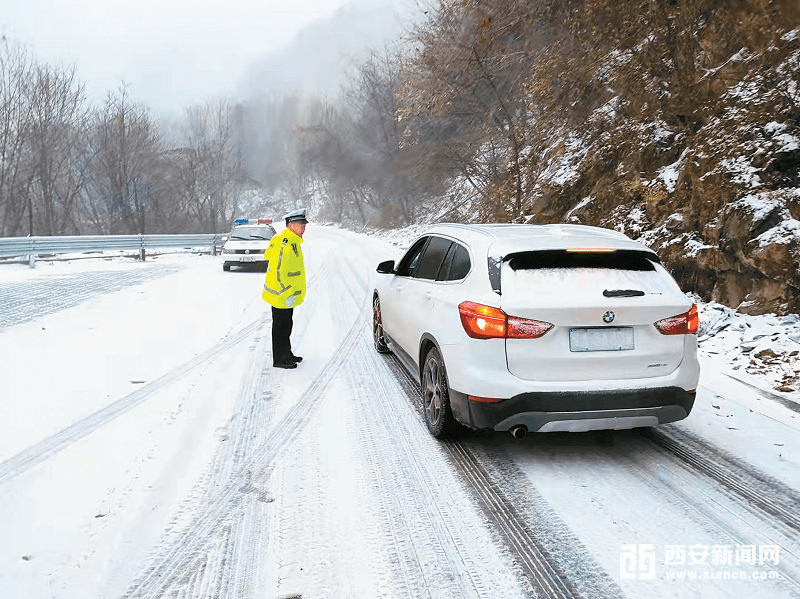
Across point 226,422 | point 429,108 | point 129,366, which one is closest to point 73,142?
point 429,108

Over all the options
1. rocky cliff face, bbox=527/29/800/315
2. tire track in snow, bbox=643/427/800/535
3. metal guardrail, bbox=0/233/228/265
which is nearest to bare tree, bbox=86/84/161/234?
metal guardrail, bbox=0/233/228/265

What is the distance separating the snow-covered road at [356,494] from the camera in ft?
9.32

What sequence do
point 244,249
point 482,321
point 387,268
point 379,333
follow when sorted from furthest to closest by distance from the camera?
point 244,249
point 379,333
point 387,268
point 482,321

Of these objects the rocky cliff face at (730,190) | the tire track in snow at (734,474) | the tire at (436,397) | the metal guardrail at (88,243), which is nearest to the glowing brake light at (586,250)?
the tire at (436,397)

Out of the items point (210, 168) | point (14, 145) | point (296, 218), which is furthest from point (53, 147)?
point (296, 218)

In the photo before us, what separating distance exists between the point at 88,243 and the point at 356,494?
20681 mm

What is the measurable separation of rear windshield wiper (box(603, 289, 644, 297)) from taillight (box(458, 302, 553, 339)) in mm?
461

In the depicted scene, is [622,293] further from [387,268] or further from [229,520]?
[387,268]

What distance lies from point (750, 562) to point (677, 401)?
1.24 m

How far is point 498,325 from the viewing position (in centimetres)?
388

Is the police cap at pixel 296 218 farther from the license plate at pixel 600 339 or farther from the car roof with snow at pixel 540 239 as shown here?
the license plate at pixel 600 339

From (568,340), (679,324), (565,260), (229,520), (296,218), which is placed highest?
(296,218)

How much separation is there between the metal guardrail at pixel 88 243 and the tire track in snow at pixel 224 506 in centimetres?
1624

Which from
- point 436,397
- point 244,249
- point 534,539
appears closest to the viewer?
point 534,539
